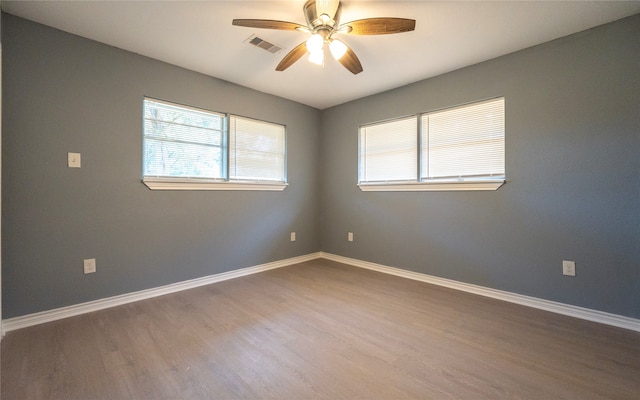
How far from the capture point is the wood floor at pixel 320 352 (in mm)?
1465

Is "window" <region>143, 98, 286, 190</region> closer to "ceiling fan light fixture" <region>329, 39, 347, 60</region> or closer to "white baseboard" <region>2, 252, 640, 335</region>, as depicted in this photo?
"white baseboard" <region>2, 252, 640, 335</region>

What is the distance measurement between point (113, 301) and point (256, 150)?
223 centimetres

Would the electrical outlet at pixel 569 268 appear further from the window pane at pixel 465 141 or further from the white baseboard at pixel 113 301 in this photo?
the white baseboard at pixel 113 301

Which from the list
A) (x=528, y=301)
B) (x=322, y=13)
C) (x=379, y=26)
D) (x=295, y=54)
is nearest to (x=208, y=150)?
(x=295, y=54)

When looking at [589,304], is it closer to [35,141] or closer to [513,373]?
[513,373]

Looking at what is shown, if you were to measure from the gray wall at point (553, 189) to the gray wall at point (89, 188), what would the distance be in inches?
100

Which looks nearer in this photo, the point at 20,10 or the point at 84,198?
the point at 20,10

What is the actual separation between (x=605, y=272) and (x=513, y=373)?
142 centimetres

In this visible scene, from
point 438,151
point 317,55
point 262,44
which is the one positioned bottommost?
point 438,151

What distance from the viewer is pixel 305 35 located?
2385 millimetres

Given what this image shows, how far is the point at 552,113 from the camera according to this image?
2.46 metres

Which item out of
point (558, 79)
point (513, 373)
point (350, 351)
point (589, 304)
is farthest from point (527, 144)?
point (350, 351)

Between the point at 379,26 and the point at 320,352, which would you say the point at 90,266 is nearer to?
the point at 320,352

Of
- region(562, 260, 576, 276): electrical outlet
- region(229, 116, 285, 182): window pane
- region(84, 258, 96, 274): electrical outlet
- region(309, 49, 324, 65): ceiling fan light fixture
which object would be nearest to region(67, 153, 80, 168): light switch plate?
region(84, 258, 96, 274): electrical outlet
